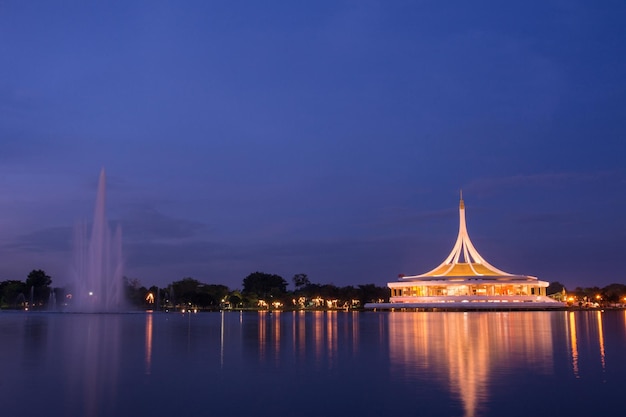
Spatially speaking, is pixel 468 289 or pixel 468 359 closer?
pixel 468 359

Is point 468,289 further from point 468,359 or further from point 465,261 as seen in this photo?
point 468,359

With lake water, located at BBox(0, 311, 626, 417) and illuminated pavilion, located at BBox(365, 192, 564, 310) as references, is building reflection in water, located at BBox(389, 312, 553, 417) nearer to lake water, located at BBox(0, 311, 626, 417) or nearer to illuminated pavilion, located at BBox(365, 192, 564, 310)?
lake water, located at BBox(0, 311, 626, 417)

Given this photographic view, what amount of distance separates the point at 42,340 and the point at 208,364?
11811mm

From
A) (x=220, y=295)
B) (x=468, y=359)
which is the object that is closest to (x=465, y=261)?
(x=220, y=295)

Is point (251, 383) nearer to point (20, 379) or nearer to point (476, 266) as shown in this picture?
point (20, 379)

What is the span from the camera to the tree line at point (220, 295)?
379ft

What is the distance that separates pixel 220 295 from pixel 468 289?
50597 millimetres

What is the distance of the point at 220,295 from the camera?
128 m

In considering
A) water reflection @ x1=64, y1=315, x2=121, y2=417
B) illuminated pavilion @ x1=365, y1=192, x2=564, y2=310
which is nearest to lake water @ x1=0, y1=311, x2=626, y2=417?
water reflection @ x1=64, y1=315, x2=121, y2=417

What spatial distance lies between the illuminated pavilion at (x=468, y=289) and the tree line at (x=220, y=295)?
14201 millimetres

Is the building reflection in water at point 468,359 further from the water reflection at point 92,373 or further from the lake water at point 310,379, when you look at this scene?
the water reflection at point 92,373

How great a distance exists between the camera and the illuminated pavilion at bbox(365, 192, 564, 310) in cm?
9538

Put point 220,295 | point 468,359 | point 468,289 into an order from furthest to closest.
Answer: point 220,295, point 468,289, point 468,359

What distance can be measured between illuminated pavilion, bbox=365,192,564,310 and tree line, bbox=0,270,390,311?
1420 cm
